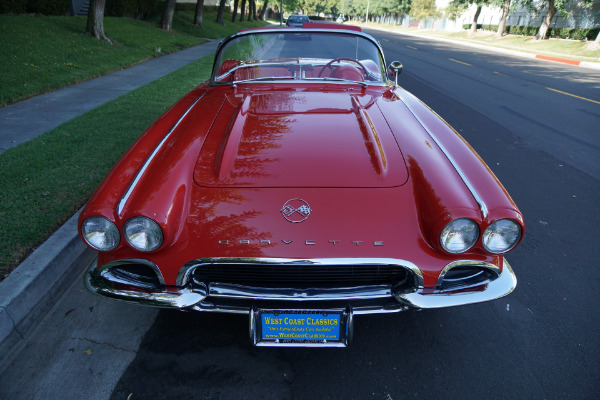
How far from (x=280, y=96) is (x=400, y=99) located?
93cm

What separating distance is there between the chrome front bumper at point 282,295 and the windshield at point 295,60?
195 centimetres

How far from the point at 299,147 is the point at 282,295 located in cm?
82

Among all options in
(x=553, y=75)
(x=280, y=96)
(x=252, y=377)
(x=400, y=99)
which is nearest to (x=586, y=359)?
(x=252, y=377)

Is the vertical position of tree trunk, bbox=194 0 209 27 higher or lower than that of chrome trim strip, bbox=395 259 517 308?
higher

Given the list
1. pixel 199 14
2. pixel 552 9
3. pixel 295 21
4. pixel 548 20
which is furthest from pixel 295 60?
pixel 552 9

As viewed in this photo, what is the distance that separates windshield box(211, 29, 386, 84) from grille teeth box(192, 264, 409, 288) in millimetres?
1908

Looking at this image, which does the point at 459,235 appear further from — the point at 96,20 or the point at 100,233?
the point at 96,20

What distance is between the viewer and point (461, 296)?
6.09 ft

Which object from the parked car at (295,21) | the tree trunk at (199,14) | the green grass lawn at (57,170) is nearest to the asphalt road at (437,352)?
the green grass lawn at (57,170)

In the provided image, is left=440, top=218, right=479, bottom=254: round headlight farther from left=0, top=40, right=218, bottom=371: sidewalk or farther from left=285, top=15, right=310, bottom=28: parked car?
left=285, top=15, right=310, bottom=28: parked car

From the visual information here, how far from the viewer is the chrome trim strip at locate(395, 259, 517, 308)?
1.79 metres

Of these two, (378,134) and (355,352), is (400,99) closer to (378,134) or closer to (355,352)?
(378,134)

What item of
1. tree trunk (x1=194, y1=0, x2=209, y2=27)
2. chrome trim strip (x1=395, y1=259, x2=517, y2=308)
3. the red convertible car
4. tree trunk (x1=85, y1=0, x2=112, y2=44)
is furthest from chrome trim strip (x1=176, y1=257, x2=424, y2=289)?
tree trunk (x1=194, y1=0, x2=209, y2=27)

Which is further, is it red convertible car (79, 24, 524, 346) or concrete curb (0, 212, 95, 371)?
concrete curb (0, 212, 95, 371)
